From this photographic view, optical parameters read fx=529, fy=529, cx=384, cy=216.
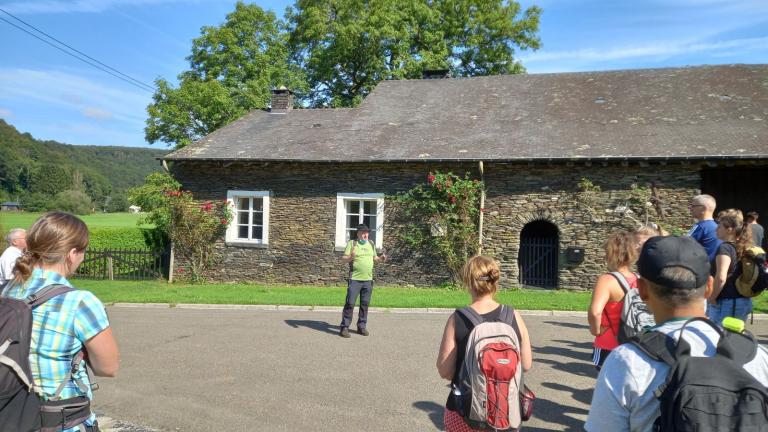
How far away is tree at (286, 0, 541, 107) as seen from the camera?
27.1 m

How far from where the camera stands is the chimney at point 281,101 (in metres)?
20.3

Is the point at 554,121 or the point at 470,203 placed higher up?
the point at 554,121

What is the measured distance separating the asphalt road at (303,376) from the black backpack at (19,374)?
267 centimetres

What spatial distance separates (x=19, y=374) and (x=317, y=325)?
24.6 feet

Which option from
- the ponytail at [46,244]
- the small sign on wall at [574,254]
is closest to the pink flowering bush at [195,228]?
the small sign on wall at [574,254]

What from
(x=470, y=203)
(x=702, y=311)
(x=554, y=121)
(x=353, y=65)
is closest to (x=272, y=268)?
(x=470, y=203)

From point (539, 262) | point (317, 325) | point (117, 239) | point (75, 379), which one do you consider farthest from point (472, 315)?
point (117, 239)

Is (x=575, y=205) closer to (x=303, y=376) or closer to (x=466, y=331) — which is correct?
(x=303, y=376)

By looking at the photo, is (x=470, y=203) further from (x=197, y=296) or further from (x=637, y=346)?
(x=637, y=346)

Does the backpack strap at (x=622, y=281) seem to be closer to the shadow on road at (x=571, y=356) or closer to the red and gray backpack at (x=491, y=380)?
the red and gray backpack at (x=491, y=380)

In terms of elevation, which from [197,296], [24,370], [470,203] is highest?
[470,203]

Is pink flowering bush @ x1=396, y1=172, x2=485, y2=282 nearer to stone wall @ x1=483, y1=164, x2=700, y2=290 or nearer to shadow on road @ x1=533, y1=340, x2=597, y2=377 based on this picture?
stone wall @ x1=483, y1=164, x2=700, y2=290

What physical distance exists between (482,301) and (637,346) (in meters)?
1.54

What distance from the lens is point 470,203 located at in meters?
14.2
